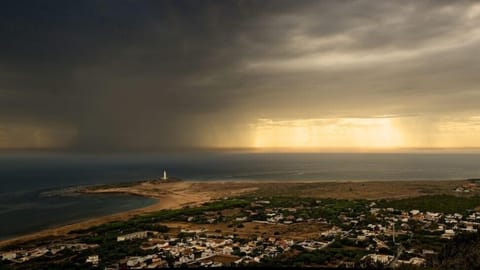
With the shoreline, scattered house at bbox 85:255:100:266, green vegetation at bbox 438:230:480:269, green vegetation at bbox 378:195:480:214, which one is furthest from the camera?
the shoreline

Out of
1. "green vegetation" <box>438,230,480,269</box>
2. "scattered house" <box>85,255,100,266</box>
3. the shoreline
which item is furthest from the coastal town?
the shoreline

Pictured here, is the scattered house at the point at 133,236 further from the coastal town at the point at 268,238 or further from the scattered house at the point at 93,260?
the scattered house at the point at 93,260

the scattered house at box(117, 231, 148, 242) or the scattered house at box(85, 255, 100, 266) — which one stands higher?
the scattered house at box(85, 255, 100, 266)

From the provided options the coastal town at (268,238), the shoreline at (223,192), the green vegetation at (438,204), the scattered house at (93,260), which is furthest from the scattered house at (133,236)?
the green vegetation at (438,204)

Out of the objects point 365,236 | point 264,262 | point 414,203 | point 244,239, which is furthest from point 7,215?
point 414,203

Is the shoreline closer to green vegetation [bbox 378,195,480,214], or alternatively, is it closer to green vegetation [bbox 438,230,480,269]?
green vegetation [bbox 378,195,480,214]

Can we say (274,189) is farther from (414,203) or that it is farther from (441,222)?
(441,222)
